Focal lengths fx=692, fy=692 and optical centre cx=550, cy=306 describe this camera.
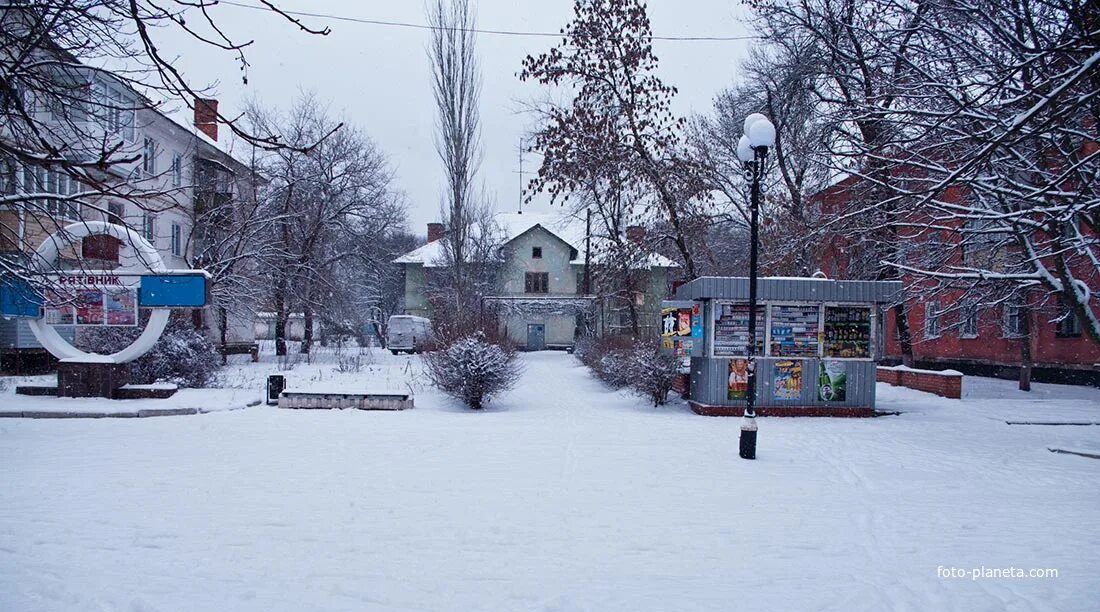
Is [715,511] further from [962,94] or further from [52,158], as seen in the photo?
[962,94]

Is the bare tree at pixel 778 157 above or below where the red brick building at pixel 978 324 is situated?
above

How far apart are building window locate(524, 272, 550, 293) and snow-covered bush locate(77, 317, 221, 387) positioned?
32.8 metres

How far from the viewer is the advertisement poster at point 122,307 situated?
16.0 m

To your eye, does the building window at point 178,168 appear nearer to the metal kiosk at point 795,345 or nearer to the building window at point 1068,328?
the metal kiosk at point 795,345

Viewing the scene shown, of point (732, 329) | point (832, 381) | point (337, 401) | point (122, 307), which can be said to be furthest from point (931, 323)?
point (122, 307)

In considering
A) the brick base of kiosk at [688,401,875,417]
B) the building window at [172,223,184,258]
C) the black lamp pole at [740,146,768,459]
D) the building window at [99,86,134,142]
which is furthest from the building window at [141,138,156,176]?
the brick base of kiosk at [688,401,875,417]

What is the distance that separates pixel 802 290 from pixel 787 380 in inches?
81.4

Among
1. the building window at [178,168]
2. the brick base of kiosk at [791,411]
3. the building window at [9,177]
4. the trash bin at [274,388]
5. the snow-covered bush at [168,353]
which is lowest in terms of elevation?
the brick base of kiosk at [791,411]

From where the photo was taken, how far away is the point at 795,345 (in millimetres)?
15703

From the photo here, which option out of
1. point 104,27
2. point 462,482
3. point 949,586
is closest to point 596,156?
point 462,482

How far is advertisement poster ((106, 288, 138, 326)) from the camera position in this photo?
1596 cm

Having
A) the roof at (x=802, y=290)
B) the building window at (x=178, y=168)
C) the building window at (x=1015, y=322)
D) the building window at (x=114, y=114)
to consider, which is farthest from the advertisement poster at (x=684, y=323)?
the building window at (x=114, y=114)

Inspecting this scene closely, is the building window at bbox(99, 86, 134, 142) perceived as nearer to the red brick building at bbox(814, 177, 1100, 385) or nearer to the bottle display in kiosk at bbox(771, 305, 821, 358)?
the bottle display in kiosk at bbox(771, 305, 821, 358)

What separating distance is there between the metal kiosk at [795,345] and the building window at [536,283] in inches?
1382
